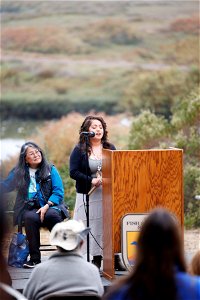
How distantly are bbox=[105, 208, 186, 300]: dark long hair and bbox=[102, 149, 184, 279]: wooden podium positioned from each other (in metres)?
3.65

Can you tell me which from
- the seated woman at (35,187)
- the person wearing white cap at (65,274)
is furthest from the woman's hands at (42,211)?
the person wearing white cap at (65,274)

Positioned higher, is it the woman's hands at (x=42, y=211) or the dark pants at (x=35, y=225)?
the woman's hands at (x=42, y=211)

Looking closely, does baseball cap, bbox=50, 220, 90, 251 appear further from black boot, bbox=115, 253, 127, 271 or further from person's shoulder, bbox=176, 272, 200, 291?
black boot, bbox=115, 253, 127, 271

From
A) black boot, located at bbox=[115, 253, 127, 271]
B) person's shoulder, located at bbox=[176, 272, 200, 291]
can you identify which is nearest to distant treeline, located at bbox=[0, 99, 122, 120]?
black boot, located at bbox=[115, 253, 127, 271]

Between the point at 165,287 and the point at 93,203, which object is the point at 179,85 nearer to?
the point at 93,203

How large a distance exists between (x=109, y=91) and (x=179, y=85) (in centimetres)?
198

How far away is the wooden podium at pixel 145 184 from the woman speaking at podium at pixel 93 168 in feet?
2.37

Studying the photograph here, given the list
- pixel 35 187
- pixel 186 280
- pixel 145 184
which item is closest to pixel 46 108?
pixel 35 187

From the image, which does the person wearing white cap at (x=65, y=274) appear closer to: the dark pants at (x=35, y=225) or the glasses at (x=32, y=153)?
the dark pants at (x=35, y=225)

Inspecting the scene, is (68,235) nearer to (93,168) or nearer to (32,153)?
(93,168)

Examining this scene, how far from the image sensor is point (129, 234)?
26.7 feet

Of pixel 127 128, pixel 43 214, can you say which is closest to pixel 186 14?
pixel 127 128

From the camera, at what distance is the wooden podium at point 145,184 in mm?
8062

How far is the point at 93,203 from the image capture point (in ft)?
29.7
